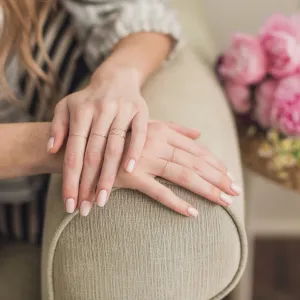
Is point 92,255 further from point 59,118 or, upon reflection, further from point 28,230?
point 28,230

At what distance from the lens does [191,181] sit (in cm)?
57

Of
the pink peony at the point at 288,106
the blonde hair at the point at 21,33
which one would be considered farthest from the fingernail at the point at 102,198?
the pink peony at the point at 288,106

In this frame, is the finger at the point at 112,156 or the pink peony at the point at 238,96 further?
the pink peony at the point at 238,96

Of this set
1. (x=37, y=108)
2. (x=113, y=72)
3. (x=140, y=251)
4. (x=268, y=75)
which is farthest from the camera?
(x=268, y=75)

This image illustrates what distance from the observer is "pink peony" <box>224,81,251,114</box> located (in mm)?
972

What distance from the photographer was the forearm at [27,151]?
0.62 metres

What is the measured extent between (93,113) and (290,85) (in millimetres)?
A: 425

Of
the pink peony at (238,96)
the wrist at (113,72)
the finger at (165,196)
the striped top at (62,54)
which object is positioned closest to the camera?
the finger at (165,196)

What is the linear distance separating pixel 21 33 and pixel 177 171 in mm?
377

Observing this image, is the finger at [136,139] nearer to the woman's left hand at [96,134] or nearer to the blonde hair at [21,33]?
the woman's left hand at [96,134]

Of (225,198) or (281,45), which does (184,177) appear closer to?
(225,198)

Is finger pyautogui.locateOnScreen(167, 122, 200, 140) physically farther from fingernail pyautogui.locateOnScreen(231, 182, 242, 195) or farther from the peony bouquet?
the peony bouquet

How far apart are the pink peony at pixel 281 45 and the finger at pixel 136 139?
388mm

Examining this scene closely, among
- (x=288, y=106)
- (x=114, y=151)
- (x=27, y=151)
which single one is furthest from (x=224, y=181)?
(x=288, y=106)
